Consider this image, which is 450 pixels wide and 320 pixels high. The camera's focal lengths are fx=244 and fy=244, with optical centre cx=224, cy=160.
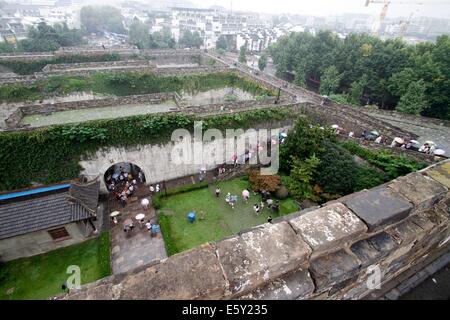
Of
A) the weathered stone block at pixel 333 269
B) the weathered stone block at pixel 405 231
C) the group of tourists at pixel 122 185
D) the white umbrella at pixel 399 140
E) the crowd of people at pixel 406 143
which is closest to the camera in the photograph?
the weathered stone block at pixel 333 269

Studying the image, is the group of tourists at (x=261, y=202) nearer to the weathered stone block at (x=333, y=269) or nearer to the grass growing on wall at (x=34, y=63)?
the weathered stone block at (x=333, y=269)

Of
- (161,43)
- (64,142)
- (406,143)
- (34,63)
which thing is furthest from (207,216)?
(161,43)

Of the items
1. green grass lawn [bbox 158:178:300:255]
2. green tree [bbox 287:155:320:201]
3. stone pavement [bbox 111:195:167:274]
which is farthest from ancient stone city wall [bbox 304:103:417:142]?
stone pavement [bbox 111:195:167:274]

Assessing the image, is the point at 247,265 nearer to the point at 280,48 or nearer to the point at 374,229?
the point at 374,229

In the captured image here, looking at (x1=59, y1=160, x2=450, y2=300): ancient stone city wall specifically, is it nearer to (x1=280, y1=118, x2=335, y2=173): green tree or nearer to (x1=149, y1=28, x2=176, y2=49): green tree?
(x1=280, y1=118, x2=335, y2=173): green tree

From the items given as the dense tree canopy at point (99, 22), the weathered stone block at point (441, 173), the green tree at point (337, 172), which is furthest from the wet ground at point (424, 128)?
the dense tree canopy at point (99, 22)

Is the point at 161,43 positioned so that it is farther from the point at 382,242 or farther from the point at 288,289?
the point at 288,289
